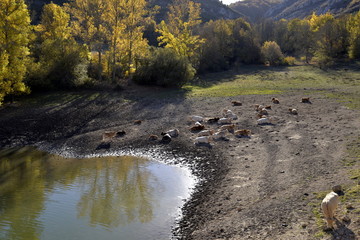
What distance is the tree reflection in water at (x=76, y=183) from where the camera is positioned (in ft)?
38.7

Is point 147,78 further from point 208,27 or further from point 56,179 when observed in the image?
point 208,27

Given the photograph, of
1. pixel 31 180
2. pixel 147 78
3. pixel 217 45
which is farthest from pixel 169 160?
pixel 217 45

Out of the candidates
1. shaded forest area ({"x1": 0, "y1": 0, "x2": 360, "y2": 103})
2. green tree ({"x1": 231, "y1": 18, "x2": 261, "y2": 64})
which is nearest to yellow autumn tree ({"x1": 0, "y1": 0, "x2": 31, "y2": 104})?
Result: shaded forest area ({"x1": 0, "y1": 0, "x2": 360, "y2": 103})

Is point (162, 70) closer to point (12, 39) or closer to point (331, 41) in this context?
point (12, 39)

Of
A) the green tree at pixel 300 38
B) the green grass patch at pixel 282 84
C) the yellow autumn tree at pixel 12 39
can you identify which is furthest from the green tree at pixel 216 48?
the yellow autumn tree at pixel 12 39

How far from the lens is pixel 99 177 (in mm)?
16078

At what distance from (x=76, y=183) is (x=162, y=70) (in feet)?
85.5

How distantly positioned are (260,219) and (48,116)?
785 inches

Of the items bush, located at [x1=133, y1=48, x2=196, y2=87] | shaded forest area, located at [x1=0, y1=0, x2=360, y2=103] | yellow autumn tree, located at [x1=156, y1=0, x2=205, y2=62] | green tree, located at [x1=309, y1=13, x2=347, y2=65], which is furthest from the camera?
green tree, located at [x1=309, y1=13, x2=347, y2=65]

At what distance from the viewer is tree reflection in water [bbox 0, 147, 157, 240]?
38.7 ft

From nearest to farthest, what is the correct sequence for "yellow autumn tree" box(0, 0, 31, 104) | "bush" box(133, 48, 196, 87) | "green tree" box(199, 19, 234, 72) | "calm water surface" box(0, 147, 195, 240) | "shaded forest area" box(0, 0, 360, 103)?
1. "calm water surface" box(0, 147, 195, 240)
2. "yellow autumn tree" box(0, 0, 31, 104)
3. "shaded forest area" box(0, 0, 360, 103)
4. "bush" box(133, 48, 196, 87)
5. "green tree" box(199, 19, 234, 72)

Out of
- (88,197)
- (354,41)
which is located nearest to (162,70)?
(88,197)

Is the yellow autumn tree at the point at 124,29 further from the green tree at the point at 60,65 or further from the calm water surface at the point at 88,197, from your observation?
the calm water surface at the point at 88,197

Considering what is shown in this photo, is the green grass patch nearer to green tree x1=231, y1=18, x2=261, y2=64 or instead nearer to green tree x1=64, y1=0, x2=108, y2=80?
green tree x1=231, y1=18, x2=261, y2=64
